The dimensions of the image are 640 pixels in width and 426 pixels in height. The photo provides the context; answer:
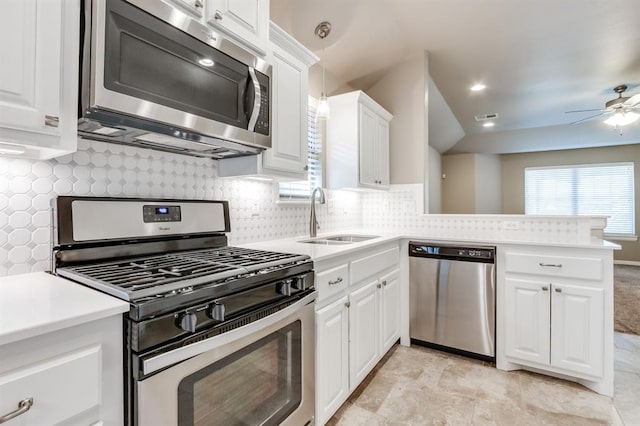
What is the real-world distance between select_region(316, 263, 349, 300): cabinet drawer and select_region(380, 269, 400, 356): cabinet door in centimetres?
60

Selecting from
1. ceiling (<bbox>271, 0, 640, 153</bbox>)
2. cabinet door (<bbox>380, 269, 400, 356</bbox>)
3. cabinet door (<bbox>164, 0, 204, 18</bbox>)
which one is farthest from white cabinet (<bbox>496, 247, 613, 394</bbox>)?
cabinet door (<bbox>164, 0, 204, 18</bbox>)

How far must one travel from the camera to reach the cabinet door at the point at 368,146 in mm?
2764

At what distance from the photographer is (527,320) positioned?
7.59 ft

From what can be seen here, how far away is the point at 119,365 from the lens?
33.2 inches

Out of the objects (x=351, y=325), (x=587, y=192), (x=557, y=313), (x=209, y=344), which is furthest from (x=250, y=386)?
(x=587, y=192)

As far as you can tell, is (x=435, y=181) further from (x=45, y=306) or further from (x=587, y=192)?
(x=45, y=306)

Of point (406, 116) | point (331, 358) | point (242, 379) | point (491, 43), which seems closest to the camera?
point (242, 379)

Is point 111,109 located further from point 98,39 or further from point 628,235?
point 628,235

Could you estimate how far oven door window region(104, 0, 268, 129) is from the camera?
106 centimetres

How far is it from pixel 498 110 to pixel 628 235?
14.1 feet

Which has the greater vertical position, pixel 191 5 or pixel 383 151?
pixel 191 5

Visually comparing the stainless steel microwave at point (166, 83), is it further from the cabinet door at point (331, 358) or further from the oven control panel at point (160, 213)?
the cabinet door at point (331, 358)

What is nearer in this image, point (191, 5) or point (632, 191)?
point (191, 5)

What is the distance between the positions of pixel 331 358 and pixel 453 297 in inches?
51.8
